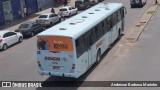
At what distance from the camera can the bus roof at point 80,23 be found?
19.3 meters

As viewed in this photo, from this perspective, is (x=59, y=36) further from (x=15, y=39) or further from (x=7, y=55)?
(x=15, y=39)

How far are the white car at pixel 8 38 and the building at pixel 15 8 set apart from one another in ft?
35.6

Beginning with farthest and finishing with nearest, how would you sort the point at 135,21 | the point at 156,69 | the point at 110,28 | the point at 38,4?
the point at 38,4
the point at 135,21
the point at 110,28
the point at 156,69

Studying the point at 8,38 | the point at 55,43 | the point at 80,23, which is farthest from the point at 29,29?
the point at 55,43

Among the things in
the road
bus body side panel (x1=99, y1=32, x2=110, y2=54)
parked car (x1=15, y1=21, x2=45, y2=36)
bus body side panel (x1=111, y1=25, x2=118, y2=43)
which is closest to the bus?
bus body side panel (x1=99, y1=32, x2=110, y2=54)

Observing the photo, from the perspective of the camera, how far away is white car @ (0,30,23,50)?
1185 inches

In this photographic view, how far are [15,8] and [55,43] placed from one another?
93.4ft

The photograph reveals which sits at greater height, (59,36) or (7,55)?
(59,36)

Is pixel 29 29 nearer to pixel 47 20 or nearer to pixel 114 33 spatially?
pixel 47 20

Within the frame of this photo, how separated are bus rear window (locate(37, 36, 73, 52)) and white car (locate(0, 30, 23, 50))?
1129 centimetres

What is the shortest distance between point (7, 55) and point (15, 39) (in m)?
4.27

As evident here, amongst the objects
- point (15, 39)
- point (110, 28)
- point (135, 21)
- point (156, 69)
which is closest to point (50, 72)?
point (156, 69)

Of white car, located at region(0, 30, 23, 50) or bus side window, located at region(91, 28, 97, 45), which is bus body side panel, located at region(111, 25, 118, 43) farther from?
white car, located at region(0, 30, 23, 50)

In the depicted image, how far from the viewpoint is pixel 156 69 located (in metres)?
21.7
